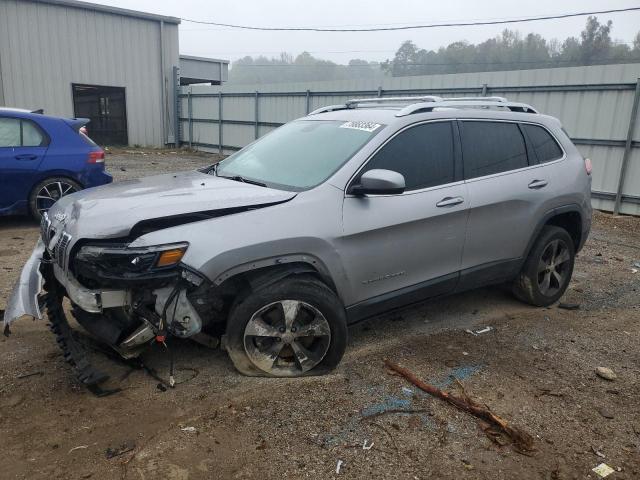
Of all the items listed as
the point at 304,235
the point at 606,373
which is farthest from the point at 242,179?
the point at 606,373

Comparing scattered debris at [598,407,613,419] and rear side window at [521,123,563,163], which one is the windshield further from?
scattered debris at [598,407,613,419]

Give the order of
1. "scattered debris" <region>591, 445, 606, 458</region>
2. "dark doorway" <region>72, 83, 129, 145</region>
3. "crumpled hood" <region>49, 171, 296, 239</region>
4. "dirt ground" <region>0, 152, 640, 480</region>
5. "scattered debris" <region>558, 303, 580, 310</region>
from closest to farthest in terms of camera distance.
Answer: "dirt ground" <region>0, 152, 640, 480</region>
"scattered debris" <region>591, 445, 606, 458</region>
"crumpled hood" <region>49, 171, 296, 239</region>
"scattered debris" <region>558, 303, 580, 310</region>
"dark doorway" <region>72, 83, 129, 145</region>

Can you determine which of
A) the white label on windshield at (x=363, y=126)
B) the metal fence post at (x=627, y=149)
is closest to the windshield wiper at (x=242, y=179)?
the white label on windshield at (x=363, y=126)

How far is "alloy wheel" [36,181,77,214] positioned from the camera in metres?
7.22

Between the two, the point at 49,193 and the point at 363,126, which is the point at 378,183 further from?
the point at 49,193

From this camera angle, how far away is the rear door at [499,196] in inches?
167

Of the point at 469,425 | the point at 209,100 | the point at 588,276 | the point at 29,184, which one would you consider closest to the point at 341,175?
Answer: the point at 469,425

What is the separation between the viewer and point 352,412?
3123 mm

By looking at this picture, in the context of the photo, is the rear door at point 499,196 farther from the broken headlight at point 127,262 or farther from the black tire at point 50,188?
the black tire at point 50,188

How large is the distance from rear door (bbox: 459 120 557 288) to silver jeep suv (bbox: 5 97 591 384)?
13 mm

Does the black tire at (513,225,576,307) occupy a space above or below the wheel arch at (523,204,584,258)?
below

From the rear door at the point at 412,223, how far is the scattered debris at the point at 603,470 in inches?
62.8

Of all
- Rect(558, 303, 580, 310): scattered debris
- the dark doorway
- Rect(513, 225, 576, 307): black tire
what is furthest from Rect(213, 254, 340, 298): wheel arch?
the dark doorway

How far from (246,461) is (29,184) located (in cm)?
594
